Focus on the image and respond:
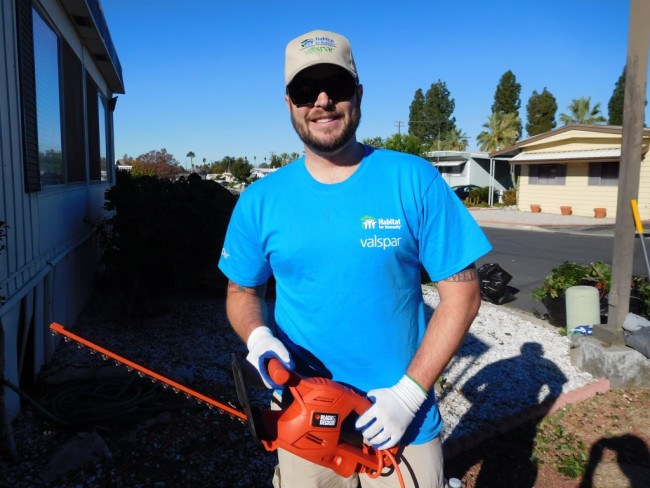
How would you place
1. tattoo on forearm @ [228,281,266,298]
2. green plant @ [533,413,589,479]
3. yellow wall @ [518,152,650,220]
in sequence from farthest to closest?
yellow wall @ [518,152,650,220], green plant @ [533,413,589,479], tattoo on forearm @ [228,281,266,298]

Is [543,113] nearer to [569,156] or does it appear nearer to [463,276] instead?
[569,156]

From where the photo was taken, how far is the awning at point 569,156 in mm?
21500

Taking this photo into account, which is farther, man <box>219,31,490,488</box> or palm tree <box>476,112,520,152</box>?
palm tree <box>476,112,520,152</box>

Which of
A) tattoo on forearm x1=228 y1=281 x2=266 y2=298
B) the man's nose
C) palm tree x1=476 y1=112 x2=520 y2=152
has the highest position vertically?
palm tree x1=476 y1=112 x2=520 y2=152

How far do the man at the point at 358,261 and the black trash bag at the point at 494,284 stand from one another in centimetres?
642

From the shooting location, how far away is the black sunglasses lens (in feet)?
6.08

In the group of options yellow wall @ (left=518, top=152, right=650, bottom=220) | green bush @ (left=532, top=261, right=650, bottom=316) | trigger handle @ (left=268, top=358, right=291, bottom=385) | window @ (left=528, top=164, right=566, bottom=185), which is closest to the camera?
trigger handle @ (left=268, top=358, right=291, bottom=385)

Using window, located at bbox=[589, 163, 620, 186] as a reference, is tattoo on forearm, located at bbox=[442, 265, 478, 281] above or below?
below

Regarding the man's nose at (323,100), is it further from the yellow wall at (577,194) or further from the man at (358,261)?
the yellow wall at (577,194)

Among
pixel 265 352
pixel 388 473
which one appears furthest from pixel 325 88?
pixel 388 473

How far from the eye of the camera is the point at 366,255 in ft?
5.65

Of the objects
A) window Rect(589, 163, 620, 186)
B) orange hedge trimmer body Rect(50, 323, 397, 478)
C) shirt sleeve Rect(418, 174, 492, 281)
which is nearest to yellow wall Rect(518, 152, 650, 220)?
window Rect(589, 163, 620, 186)

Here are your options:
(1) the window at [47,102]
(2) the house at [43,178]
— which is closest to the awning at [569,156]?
(2) the house at [43,178]

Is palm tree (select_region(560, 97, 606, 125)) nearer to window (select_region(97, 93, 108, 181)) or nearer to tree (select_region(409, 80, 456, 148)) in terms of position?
tree (select_region(409, 80, 456, 148))
